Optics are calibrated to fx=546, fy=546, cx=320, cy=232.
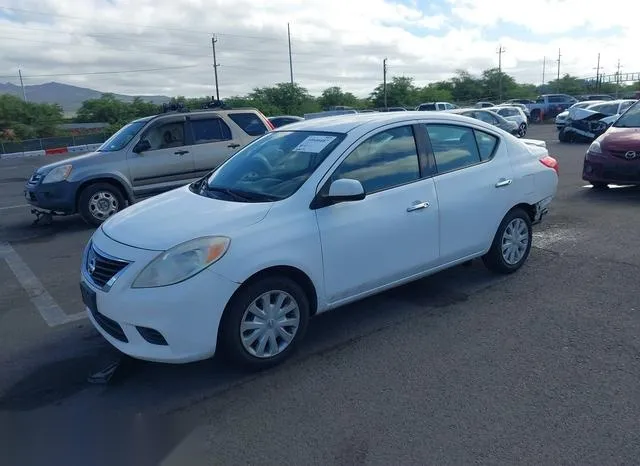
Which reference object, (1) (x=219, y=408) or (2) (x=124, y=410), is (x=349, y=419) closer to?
(1) (x=219, y=408)

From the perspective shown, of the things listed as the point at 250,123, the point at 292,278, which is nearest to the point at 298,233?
the point at 292,278

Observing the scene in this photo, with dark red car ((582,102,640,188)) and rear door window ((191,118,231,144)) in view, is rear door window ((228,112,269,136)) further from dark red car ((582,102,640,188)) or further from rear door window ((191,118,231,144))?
dark red car ((582,102,640,188))

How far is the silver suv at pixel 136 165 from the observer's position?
8859 mm

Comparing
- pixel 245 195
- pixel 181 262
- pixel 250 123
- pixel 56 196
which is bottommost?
pixel 56 196

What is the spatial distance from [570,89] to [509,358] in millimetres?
84402

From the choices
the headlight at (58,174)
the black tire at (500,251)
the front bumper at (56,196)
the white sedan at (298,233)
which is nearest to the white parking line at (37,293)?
the white sedan at (298,233)

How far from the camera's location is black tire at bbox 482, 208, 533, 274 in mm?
5230

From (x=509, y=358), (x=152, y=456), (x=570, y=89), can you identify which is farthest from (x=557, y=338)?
(x=570, y=89)

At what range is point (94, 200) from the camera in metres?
8.97

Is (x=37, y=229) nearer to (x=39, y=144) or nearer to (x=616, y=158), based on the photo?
(x=616, y=158)

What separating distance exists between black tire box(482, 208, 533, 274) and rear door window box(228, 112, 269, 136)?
5.86m

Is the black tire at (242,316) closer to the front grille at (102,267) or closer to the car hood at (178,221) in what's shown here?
the car hood at (178,221)

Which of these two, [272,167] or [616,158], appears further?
[616,158]

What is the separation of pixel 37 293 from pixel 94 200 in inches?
141
